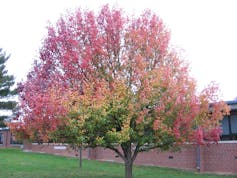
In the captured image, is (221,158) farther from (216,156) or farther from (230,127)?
(230,127)

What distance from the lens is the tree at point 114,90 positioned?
12469 millimetres

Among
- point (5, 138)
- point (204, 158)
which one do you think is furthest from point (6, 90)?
point (204, 158)

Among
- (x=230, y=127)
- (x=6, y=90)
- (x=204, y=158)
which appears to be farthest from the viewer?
(x=6, y=90)

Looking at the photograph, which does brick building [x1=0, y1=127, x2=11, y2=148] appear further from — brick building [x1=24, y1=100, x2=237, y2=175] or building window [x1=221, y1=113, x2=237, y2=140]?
building window [x1=221, y1=113, x2=237, y2=140]

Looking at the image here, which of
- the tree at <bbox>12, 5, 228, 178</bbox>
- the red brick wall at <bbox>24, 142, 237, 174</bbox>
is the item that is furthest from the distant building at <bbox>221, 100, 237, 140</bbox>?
the tree at <bbox>12, 5, 228, 178</bbox>

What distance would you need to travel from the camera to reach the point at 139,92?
13227mm

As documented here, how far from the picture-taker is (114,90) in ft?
42.5

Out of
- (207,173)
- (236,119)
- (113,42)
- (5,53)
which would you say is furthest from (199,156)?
(5,53)

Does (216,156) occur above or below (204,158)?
above

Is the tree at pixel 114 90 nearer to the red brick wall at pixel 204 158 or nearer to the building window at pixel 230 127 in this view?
the red brick wall at pixel 204 158

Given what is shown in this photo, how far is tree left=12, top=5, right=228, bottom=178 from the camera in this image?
12469 mm

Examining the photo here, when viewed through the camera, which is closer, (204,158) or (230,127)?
(230,127)

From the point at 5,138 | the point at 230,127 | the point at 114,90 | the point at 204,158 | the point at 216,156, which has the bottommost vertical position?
the point at 204,158

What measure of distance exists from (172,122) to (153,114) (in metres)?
0.74
